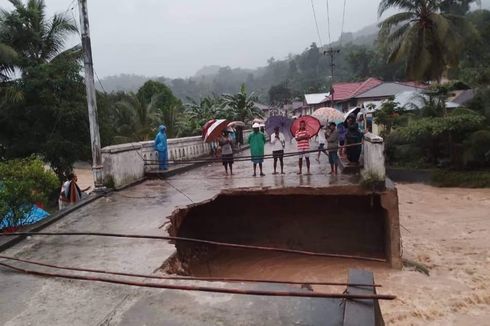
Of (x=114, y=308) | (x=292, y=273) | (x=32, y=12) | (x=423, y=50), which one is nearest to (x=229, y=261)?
(x=292, y=273)

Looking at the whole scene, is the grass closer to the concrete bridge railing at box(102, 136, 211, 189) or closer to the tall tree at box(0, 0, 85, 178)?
the concrete bridge railing at box(102, 136, 211, 189)

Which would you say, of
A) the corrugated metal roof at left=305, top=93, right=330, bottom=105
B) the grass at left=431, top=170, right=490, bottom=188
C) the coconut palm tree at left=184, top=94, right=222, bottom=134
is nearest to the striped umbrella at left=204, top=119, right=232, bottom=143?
the coconut palm tree at left=184, top=94, right=222, bottom=134

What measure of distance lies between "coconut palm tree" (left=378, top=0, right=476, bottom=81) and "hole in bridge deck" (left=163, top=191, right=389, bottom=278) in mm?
17003

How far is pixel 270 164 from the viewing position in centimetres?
1440

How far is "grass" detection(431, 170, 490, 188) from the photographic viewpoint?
779 inches

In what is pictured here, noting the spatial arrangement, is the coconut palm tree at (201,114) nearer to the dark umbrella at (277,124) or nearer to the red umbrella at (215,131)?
the red umbrella at (215,131)

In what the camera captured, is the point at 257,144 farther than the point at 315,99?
No

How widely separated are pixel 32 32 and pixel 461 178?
69.1ft

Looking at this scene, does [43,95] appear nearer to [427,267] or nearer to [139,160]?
[139,160]

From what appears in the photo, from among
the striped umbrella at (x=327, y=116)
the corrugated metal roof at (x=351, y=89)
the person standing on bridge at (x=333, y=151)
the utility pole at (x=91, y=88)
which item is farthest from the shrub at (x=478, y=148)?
the corrugated metal roof at (x=351, y=89)

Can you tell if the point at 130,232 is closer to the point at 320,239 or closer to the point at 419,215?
the point at 320,239

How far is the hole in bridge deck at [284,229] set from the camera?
10516mm

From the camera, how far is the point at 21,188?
7723mm

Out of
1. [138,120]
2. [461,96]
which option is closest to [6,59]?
[138,120]
